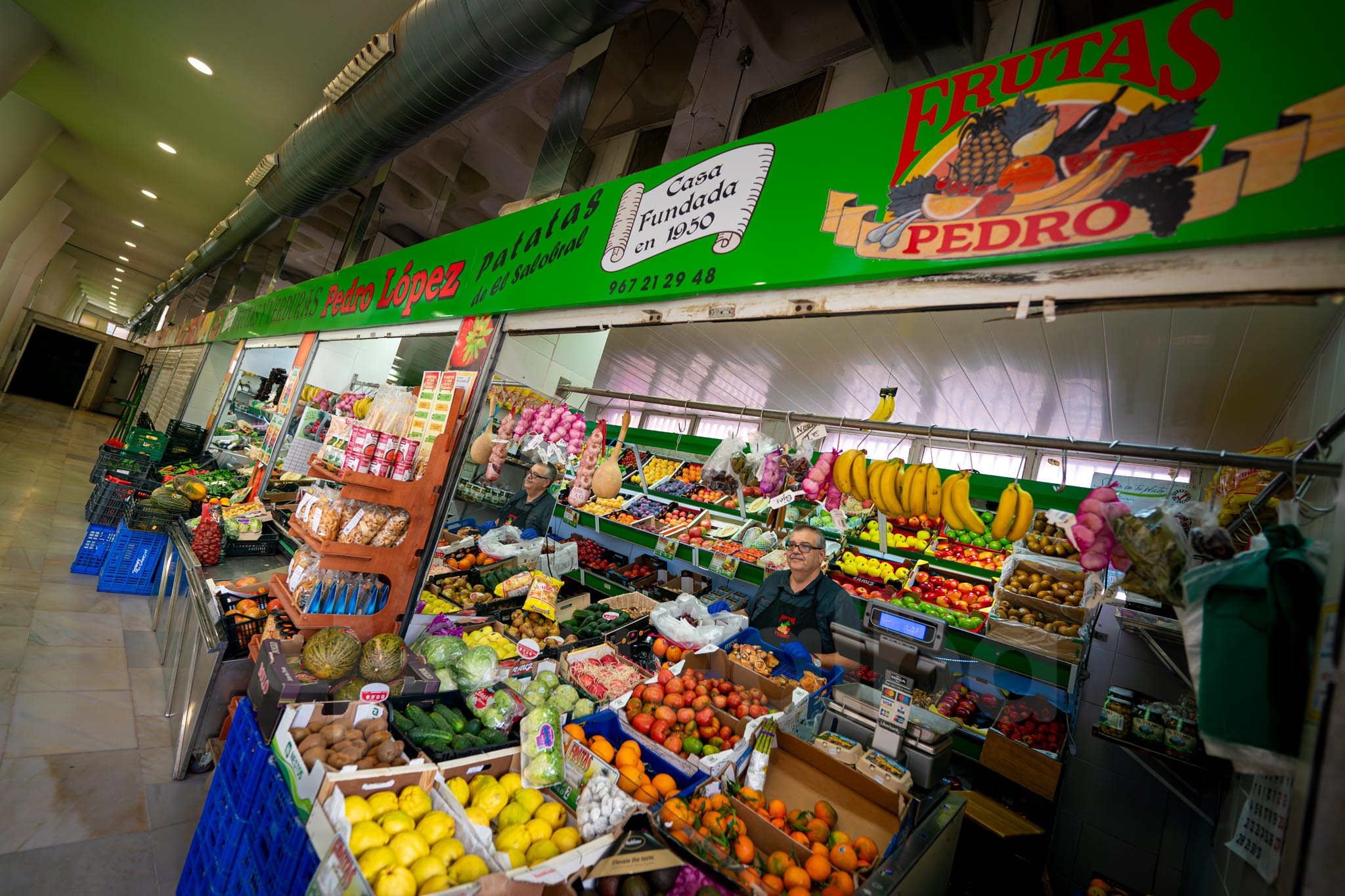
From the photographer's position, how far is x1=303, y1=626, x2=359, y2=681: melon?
2.47 metres

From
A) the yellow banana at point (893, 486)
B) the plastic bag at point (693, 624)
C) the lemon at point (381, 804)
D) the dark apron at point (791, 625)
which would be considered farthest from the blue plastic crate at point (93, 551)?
the yellow banana at point (893, 486)

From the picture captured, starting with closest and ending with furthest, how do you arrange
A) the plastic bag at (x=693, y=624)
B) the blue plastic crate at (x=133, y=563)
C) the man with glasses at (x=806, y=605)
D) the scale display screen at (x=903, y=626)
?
the plastic bag at (x=693, y=624)
the scale display screen at (x=903, y=626)
the man with glasses at (x=806, y=605)
the blue plastic crate at (x=133, y=563)

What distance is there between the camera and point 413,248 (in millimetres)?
4902

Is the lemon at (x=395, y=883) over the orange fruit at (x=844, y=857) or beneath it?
beneath

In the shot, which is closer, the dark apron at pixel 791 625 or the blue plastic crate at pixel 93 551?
the dark apron at pixel 791 625

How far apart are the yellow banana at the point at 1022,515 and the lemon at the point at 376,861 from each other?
260cm

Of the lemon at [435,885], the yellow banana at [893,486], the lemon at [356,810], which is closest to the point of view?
the lemon at [435,885]

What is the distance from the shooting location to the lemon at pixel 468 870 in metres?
1.44

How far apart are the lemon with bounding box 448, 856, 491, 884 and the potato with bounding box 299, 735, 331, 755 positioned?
69cm

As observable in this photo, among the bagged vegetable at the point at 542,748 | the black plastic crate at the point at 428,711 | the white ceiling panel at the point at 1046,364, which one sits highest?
the white ceiling panel at the point at 1046,364

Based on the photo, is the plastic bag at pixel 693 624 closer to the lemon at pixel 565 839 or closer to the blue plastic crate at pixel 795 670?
the blue plastic crate at pixel 795 670

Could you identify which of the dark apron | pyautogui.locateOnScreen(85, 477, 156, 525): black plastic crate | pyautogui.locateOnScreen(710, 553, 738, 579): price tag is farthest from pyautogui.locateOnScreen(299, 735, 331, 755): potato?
pyautogui.locateOnScreen(85, 477, 156, 525): black plastic crate

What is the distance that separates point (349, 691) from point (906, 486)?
2.86 metres

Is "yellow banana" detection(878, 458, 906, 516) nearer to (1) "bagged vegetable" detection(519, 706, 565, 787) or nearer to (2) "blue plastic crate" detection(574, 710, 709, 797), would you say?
(2) "blue plastic crate" detection(574, 710, 709, 797)
